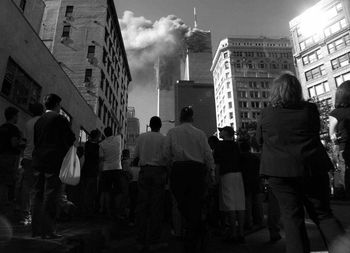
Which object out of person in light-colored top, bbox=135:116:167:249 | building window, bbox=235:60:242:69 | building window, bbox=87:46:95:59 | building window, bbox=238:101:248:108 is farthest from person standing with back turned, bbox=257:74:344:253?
building window, bbox=235:60:242:69

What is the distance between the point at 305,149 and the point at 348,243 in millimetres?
741

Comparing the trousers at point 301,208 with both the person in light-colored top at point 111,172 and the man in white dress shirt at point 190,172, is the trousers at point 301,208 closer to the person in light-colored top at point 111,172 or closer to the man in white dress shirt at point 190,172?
the man in white dress shirt at point 190,172

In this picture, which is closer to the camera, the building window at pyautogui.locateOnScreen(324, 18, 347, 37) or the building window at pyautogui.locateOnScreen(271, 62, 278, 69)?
the building window at pyautogui.locateOnScreen(324, 18, 347, 37)

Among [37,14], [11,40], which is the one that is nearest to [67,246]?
[11,40]

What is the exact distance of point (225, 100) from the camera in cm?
8706

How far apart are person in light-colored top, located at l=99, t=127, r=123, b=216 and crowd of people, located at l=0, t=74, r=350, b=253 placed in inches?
0.9

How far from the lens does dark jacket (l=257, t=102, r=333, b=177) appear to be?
84.9 inches

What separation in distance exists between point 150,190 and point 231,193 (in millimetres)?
1430

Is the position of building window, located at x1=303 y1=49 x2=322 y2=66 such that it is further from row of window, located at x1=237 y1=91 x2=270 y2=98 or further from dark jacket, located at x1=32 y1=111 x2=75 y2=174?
dark jacket, located at x1=32 y1=111 x2=75 y2=174

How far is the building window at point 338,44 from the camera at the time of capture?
41406 millimetres

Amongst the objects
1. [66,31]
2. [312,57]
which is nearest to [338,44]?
[312,57]

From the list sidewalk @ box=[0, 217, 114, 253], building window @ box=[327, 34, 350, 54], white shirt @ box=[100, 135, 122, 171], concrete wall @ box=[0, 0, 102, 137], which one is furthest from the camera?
building window @ box=[327, 34, 350, 54]

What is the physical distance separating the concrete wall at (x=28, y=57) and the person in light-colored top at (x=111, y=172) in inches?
247

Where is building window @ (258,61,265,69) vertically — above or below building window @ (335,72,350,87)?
above
